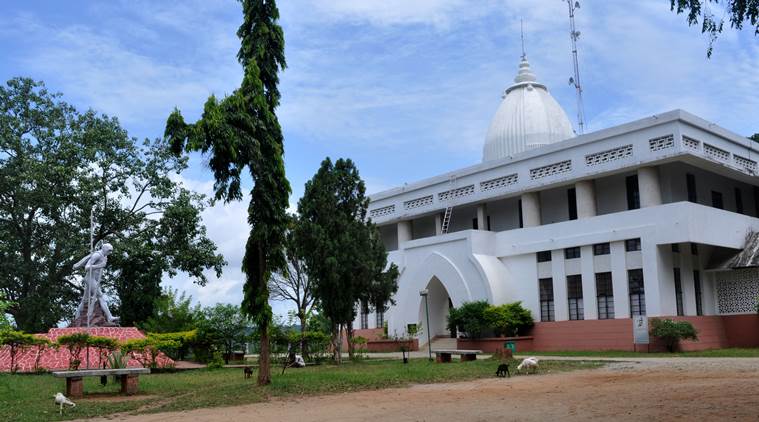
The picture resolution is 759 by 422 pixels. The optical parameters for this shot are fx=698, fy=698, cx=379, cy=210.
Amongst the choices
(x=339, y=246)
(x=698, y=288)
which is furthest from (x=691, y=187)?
(x=339, y=246)

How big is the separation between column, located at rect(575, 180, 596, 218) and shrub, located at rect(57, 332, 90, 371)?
19.1 m

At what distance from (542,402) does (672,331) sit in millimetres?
14847

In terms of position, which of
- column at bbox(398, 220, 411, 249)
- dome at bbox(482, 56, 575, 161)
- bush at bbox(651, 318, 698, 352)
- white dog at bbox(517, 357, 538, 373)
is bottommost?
white dog at bbox(517, 357, 538, 373)

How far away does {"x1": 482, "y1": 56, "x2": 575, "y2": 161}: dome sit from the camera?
33375 mm

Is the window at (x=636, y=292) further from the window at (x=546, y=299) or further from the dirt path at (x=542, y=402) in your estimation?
the dirt path at (x=542, y=402)

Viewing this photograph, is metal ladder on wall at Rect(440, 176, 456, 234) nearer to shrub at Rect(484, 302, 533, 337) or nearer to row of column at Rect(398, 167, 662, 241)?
row of column at Rect(398, 167, 662, 241)

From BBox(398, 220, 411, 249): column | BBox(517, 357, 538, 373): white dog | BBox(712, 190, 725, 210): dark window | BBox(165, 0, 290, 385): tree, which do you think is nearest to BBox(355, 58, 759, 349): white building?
BBox(712, 190, 725, 210): dark window

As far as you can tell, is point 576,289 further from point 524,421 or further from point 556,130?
point 524,421

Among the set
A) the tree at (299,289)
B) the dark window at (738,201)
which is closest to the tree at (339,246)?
the tree at (299,289)

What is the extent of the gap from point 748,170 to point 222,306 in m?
22.2

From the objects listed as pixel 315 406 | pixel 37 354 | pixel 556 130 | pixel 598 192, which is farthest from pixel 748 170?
pixel 37 354

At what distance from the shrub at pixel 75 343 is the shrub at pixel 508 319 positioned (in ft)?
49.9

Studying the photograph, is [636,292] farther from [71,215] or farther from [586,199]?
[71,215]

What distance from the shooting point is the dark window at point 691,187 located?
1126 inches
